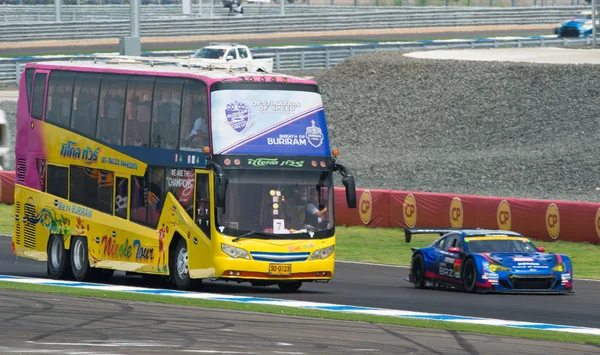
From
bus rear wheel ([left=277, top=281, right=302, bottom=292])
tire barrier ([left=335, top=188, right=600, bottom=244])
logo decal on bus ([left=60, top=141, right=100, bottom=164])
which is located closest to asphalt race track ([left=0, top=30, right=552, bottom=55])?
tire barrier ([left=335, top=188, right=600, bottom=244])

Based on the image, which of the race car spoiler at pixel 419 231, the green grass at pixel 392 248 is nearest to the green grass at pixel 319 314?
the race car spoiler at pixel 419 231

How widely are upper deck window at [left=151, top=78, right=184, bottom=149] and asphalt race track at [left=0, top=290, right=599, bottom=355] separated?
14.1 ft

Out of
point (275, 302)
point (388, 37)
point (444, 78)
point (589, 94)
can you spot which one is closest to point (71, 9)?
point (388, 37)

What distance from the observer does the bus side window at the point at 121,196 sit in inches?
851

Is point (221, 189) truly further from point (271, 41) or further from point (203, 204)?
point (271, 41)

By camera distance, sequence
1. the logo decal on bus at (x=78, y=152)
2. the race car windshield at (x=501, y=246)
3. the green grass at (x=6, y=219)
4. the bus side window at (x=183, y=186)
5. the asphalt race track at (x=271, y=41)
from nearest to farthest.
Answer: the bus side window at (x=183, y=186) → the race car windshield at (x=501, y=246) → the logo decal on bus at (x=78, y=152) → the green grass at (x=6, y=219) → the asphalt race track at (x=271, y=41)

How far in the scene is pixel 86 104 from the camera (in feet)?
73.5

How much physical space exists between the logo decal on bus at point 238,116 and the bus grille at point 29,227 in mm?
6063

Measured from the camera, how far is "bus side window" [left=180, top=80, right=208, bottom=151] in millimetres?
19953

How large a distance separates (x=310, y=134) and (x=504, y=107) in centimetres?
2570

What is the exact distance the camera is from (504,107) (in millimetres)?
44969

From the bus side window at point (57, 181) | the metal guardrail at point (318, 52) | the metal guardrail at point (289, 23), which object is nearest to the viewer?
the bus side window at point (57, 181)

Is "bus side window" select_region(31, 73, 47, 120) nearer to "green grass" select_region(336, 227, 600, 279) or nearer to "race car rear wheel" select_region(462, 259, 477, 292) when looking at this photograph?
"green grass" select_region(336, 227, 600, 279)

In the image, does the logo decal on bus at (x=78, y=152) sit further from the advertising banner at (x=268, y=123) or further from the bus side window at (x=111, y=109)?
the advertising banner at (x=268, y=123)
